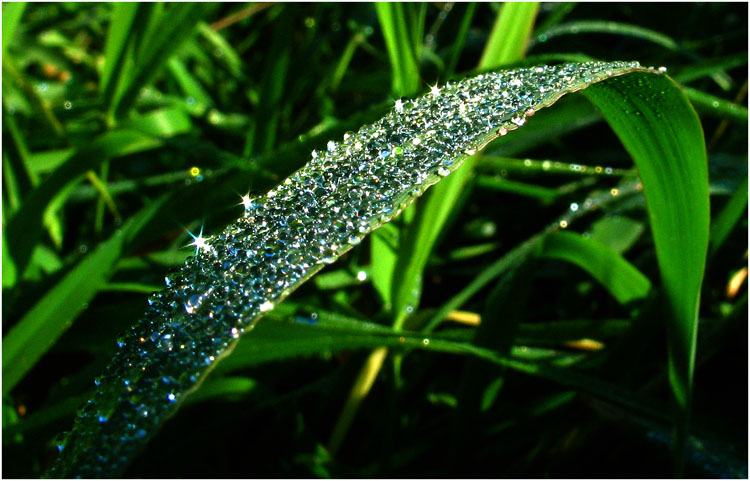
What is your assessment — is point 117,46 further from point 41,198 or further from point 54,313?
point 54,313

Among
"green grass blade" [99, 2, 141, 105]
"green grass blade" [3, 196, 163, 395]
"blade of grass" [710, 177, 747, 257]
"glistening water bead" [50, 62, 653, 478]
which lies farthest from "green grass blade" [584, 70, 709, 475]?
"green grass blade" [99, 2, 141, 105]

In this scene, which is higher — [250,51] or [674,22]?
[250,51]

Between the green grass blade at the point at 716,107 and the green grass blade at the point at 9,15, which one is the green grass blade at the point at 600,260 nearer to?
the green grass blade at the point at 716,107

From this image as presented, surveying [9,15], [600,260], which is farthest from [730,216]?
[9,15]

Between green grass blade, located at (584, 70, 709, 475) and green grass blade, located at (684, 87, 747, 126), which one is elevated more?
green grass blade, located at (684, 87, 747, 126)

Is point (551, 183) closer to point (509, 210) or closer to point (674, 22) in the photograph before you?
point (509, 210)

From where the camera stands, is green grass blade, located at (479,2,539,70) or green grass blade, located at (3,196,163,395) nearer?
green grass blade, located at (3,196,163,395)

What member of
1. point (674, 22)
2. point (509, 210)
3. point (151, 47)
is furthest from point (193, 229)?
point (674, 22)

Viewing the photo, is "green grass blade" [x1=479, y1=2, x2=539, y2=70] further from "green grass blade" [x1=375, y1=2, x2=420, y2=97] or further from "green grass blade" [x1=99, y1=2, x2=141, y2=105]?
"green grass blade" [x1=99, y1=2, x2=141, y2=105]
